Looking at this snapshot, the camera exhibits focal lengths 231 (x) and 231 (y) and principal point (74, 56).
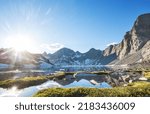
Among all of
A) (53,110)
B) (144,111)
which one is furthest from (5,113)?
(144,111)

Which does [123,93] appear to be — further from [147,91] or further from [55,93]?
[55,93]

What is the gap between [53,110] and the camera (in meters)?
15.6

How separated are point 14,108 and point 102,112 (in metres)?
6.13

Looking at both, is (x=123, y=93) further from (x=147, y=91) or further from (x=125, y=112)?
(x=125, y=112)

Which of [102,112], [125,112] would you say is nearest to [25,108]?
[102,112]

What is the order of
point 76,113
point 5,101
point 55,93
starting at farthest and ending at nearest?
1. point 55,93
2. point 5,101
3. point 76,113

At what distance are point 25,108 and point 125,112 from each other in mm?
6851

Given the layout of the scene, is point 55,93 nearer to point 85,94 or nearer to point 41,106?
point 85,94

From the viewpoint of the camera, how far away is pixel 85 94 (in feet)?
83.5

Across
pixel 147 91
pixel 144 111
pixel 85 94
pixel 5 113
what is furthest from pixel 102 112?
pixel 147 91

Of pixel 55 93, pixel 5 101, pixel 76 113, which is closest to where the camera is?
pixel 76 113

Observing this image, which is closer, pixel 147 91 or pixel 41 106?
pixel 41 106

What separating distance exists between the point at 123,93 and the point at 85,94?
164 inches

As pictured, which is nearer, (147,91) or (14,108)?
(14,108)
